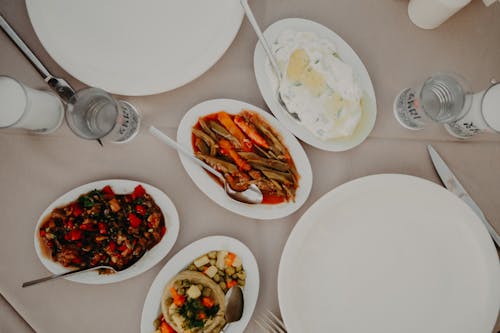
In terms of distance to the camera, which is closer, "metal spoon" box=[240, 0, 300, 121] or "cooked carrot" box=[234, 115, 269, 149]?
"metal spoon" box=[240, 0, 300, 121]

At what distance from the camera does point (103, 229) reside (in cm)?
116

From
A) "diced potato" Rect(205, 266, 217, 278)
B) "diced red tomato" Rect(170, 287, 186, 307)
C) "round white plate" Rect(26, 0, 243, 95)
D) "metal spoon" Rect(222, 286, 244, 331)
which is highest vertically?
"round white plate" Rect(26, 0, 243, 95)

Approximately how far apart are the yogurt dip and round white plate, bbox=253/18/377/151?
5cm

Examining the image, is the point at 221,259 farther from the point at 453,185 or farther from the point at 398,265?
the point at 453,185

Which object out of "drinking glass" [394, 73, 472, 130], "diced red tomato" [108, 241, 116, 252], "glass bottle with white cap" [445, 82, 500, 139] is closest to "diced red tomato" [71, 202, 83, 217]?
"diced red tomato" [108, 241, 116, 252]

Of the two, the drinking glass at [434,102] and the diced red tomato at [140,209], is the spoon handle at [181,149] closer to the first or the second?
the diced red tomato at [140,209]

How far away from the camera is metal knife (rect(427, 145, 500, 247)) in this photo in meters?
1.20

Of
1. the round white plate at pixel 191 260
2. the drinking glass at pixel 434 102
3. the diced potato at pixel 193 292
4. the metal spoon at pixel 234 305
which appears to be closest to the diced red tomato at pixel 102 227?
the round white plate at pixel 191 260

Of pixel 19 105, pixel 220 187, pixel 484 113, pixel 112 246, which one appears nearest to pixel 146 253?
pixel 112 246

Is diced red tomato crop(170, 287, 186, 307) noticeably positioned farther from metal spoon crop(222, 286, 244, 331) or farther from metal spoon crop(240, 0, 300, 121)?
metal spoon crop(240, 0, 300, 121)

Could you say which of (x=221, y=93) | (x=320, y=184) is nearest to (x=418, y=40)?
(x=320, y=184)

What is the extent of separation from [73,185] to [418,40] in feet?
4.23

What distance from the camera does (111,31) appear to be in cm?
118

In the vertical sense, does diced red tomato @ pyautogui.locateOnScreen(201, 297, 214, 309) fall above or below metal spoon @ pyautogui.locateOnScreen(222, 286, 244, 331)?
above
